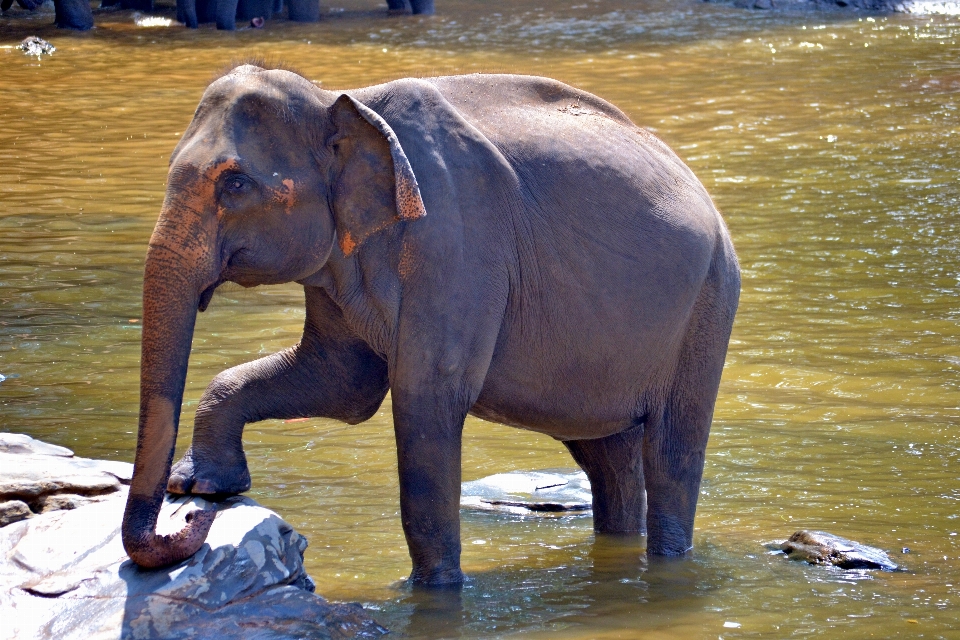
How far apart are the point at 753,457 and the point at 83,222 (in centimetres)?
611

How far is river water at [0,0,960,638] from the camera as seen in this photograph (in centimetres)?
460

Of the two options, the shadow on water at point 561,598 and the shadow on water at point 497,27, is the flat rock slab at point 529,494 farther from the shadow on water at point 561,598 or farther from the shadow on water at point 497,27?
the shadow on water at point 497,27

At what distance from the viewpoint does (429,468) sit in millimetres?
4301

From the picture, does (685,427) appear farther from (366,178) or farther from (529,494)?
(366,178)

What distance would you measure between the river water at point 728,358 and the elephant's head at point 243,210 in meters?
0.94

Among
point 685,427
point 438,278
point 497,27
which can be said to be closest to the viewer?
point 438,278

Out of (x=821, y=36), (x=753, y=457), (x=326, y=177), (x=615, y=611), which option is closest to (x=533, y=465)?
(x=753, y=457)

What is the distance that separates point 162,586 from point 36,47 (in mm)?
17788

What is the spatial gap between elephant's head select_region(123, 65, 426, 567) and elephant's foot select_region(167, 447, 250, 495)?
1.19 feet

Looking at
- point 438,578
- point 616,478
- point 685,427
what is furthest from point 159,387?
point 616,478

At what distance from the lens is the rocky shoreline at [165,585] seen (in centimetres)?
368

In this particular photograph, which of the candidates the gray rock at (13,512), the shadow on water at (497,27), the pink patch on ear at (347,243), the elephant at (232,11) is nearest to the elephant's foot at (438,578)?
the pink patch on ear at (347,243)

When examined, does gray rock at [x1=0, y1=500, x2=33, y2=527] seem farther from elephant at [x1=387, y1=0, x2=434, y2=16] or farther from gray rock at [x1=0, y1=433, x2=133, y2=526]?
elephant at [x1=387, y1=0, x2=434, y2=16]

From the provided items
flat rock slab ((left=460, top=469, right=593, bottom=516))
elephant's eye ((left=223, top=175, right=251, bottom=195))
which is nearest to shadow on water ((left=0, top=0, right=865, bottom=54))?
flat rock slab ((left=460, top=469, right=593, bottom=516))
